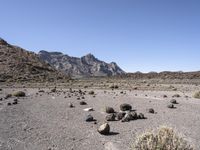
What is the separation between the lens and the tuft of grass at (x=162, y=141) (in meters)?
7.51

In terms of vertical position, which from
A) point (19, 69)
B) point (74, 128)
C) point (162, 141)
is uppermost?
point (19, 69)

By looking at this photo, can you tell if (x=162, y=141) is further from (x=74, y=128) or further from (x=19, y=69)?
(x=19, y=69)


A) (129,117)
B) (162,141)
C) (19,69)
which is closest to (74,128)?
(129,117)

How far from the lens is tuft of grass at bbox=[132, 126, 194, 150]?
24.6 feet

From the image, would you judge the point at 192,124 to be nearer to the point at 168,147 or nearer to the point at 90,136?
the point at 90,136

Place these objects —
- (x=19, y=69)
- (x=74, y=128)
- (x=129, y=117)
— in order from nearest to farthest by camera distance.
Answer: (x=74, y=128) → (x=129, y=117) → (x=19, y=69)

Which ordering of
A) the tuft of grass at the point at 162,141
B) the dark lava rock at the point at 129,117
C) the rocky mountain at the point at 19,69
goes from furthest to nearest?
the rocky mountain at the point at 19,69 < the dark lava rock at the point at 129,117 < the tuft of grass at the point at 162,141

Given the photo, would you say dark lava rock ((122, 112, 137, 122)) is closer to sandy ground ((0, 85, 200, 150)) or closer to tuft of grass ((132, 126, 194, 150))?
sandy ground ((0, 85, 200, 150))

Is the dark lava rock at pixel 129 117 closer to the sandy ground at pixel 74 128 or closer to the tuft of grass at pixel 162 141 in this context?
the sandy ground at pixel 74 128

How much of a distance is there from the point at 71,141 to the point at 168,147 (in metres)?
4.61

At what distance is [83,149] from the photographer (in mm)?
10227

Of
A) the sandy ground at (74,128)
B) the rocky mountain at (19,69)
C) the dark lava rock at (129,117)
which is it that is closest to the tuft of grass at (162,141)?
the sandy ground at (74,128)

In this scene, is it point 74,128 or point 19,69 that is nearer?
point 74,128

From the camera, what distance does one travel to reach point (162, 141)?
7543 millimetres
